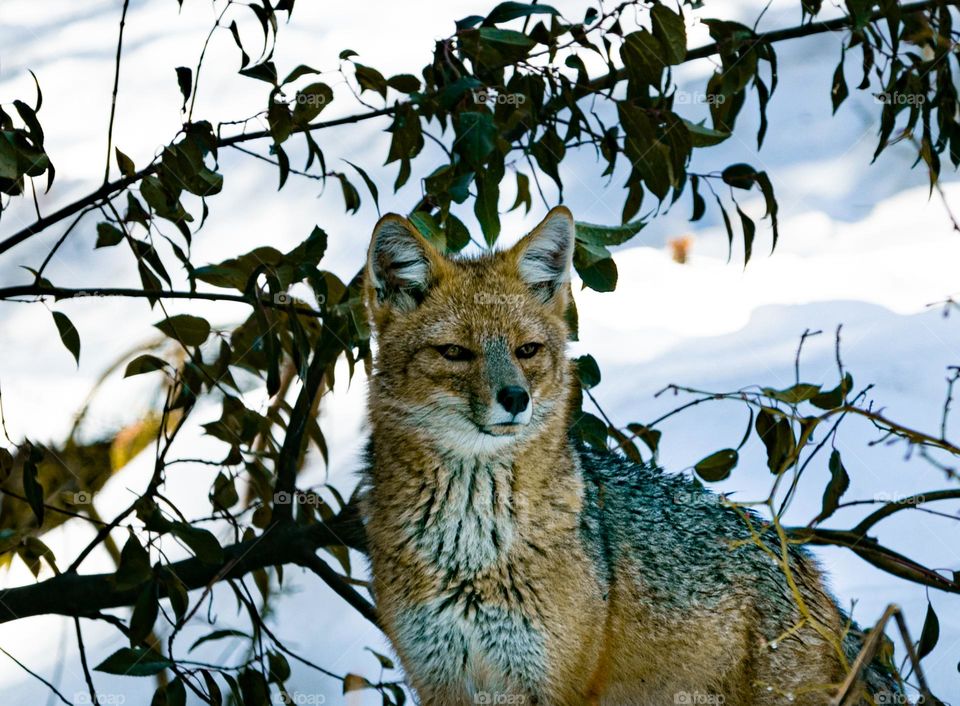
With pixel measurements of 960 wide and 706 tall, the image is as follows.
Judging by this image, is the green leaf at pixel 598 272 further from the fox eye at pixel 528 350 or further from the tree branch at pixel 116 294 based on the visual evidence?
the tree branch at pixel 116 294

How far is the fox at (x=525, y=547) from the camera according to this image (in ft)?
12.7

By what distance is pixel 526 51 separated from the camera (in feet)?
14.3

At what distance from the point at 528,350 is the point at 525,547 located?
680 millimetres

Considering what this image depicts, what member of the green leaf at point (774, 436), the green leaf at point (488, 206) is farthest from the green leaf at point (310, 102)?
the green leaf at point (774, 436)

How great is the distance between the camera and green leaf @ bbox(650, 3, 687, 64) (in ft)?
14.1

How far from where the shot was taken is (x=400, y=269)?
4207mm

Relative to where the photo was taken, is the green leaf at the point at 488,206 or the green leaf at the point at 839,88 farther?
the green leaf at the point at 839,88

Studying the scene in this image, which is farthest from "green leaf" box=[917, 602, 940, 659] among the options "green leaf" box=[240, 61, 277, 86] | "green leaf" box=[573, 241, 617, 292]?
"green leaf" box=[240, 61, 277, 86]

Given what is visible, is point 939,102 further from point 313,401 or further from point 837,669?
point 313,401

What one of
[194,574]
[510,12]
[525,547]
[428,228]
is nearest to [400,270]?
[428,228]

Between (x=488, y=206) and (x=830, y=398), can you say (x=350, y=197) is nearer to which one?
(x=488, y=206)

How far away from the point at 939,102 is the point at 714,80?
1.46 meters

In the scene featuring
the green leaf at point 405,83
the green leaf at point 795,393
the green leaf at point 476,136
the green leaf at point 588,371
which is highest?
the green leaf at point 405,83

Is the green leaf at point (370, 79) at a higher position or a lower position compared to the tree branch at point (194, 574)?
higher
